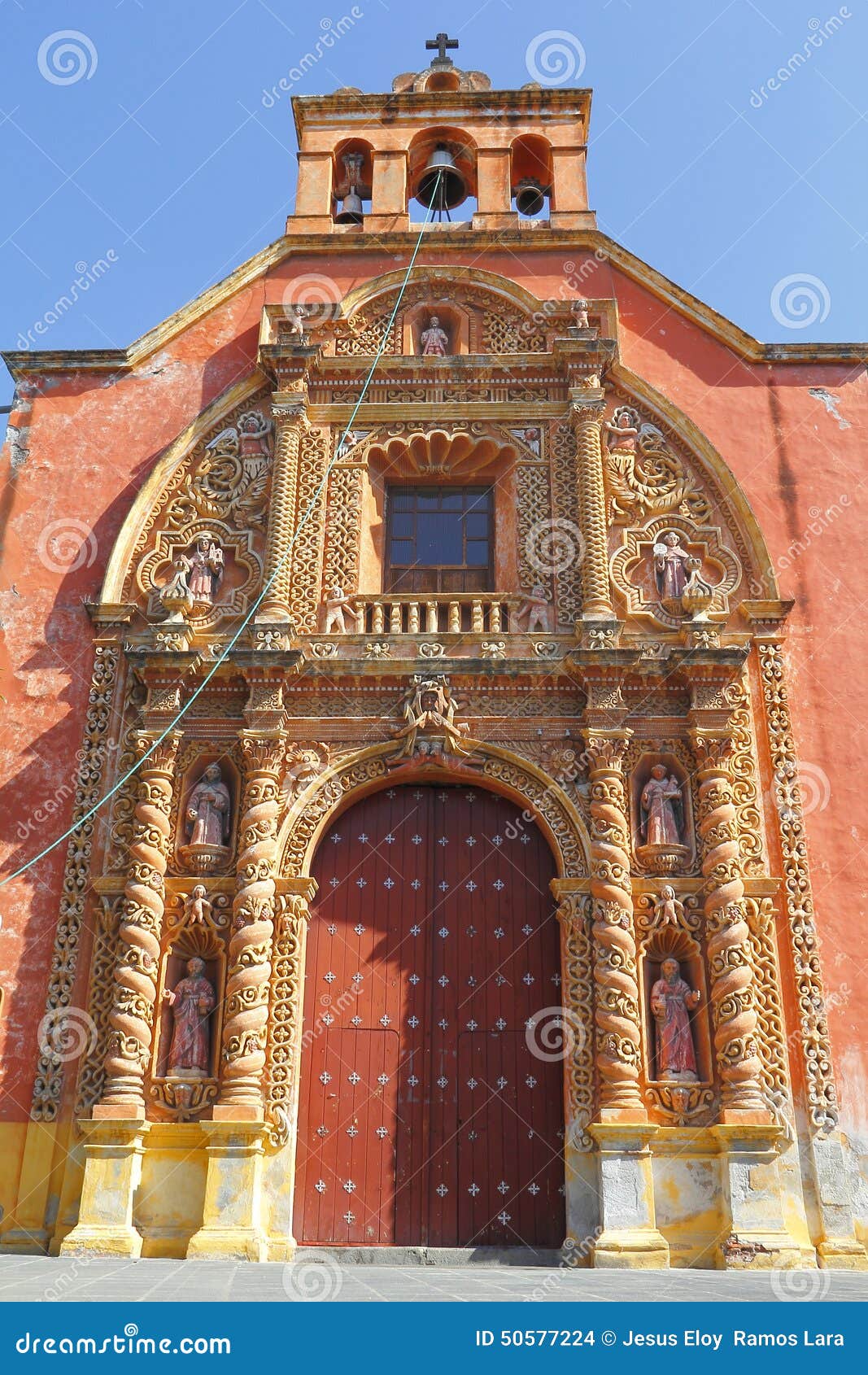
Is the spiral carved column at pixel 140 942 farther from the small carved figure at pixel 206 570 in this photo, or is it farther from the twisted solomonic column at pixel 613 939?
the twisted solomonic column at pixel 613 939

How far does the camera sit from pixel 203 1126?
941 cm

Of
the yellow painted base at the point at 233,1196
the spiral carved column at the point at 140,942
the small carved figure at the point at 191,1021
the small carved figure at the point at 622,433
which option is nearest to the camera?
the yellow painted base at the point at 233,1196

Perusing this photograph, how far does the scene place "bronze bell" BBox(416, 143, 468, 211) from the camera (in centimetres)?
1443

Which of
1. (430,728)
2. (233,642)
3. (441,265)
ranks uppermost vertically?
(441,265)

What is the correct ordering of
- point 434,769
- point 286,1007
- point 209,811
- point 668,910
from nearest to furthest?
point 286,1007 → point 668,910 → point 209,811 → point 434,769

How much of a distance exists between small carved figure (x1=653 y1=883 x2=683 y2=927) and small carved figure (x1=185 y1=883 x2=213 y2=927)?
366 centimetres

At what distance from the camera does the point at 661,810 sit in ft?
34.9

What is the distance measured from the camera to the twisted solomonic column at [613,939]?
955cm

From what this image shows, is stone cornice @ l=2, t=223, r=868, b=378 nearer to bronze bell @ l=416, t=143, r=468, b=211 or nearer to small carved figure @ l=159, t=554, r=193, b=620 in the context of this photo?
bronze bell @ l=416, t=143, r=468, b=211

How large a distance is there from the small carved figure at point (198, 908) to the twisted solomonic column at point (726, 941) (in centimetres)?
407

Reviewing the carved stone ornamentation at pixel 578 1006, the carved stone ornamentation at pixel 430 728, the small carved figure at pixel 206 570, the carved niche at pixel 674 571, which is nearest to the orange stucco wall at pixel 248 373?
the carved niche at pixel 674 571

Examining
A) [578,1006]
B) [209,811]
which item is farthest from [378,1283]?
[209,811]

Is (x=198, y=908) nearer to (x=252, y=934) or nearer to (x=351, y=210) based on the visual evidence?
(x=252, y=934)

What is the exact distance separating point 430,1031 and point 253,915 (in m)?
1.72
